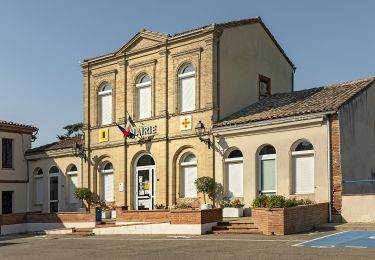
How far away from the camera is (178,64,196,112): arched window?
26750mm

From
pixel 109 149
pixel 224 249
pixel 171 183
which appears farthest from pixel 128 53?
pixel 224 249

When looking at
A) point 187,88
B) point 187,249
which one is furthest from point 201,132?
point 187,249

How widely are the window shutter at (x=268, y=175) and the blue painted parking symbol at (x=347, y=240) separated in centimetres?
582

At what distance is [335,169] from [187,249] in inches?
309

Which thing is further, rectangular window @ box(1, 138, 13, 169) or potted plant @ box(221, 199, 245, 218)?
rectangular window @ box(1, 138, 13, 169)

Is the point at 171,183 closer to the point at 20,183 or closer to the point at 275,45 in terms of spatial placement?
the point at 275,45

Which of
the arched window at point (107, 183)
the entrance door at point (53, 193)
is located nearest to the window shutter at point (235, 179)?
the arched window at point (107, 183)


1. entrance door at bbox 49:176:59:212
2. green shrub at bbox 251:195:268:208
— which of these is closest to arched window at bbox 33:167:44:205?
entrance door at bbox 49:176:59:212

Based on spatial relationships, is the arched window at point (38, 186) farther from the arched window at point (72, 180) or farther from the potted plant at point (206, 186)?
the potted plant at point (206, 186)

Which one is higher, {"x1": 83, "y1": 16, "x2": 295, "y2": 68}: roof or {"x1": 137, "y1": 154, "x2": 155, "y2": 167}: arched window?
{"x1": 83, "y1": 16, "x2": 295, "y2": 68}: roof

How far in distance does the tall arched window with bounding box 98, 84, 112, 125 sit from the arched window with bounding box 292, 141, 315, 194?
40.0 ft

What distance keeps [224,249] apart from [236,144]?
952cm

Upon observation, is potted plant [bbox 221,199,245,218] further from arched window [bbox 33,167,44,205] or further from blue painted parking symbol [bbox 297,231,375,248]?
arched window [bbox 33,167,44,205]

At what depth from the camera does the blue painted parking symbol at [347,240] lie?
15.0 m
